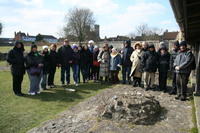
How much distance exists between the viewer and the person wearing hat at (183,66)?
720 centimetres

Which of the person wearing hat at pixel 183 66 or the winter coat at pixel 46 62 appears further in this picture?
the winter coat at pixel 46 62

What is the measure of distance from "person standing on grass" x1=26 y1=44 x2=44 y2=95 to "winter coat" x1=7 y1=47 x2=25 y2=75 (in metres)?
0.23

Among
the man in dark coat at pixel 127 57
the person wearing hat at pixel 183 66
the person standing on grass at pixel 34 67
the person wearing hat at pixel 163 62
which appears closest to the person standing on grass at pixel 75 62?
the person standing on grass at pixel 34 67

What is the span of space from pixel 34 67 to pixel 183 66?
531 centimetres

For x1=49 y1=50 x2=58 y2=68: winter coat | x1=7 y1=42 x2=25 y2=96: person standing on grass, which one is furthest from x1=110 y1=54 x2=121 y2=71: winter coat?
x1=7 y1=42 x2=25 y2=96: person standing on grass

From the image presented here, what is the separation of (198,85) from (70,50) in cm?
533

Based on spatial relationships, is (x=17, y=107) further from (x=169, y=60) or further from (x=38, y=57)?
(x=169, y=60)

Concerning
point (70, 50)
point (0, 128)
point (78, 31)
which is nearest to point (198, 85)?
point (70, 50)

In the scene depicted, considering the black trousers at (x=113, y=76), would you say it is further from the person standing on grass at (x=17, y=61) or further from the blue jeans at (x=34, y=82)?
the person standing on grass at (x=17, y=61)

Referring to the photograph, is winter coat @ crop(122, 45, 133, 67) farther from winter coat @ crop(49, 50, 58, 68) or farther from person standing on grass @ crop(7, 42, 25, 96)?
person standing on grass @ crop(7, 42, 25, 96)

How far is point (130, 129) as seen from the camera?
526 centimetres

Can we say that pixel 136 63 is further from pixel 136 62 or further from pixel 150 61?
pixel 150 61

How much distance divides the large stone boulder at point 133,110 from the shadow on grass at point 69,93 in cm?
235

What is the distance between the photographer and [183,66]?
7207 millimetres
